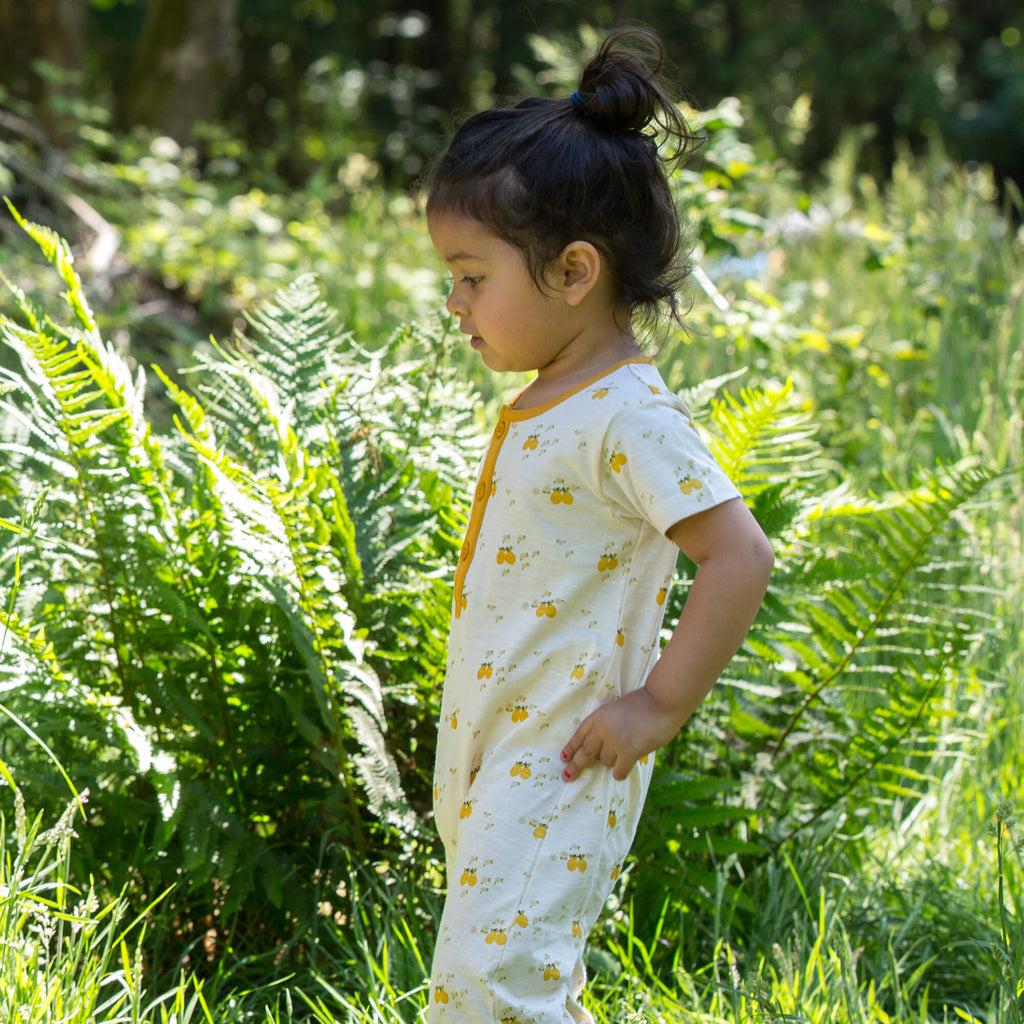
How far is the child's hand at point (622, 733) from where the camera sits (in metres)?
1.35

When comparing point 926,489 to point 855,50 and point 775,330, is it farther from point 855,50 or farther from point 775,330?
point 855,50

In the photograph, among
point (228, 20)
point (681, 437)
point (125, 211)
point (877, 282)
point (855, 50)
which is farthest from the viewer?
point (855, 50)

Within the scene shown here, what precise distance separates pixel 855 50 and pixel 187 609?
16.5m

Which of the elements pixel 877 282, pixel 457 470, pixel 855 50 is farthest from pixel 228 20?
pixel 855 50

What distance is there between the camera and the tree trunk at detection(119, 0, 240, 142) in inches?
303

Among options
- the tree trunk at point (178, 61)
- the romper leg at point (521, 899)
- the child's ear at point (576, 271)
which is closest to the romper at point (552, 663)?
the romper leg at point (521, 899)

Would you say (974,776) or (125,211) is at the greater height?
(125,211)

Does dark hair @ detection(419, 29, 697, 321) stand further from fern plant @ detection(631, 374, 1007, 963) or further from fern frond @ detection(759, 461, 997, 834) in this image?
fern frond @ detection(759, 461, 997, 834)

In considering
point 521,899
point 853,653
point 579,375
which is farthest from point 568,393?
point 853,653

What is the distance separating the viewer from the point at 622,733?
1.34 metres

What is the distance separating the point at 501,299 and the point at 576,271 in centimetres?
10

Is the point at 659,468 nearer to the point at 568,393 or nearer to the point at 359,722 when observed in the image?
the point at 568,393

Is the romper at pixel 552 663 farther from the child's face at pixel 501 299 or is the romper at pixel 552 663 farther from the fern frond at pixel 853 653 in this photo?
the fern frond at pixel 853 653

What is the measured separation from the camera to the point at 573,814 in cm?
138
